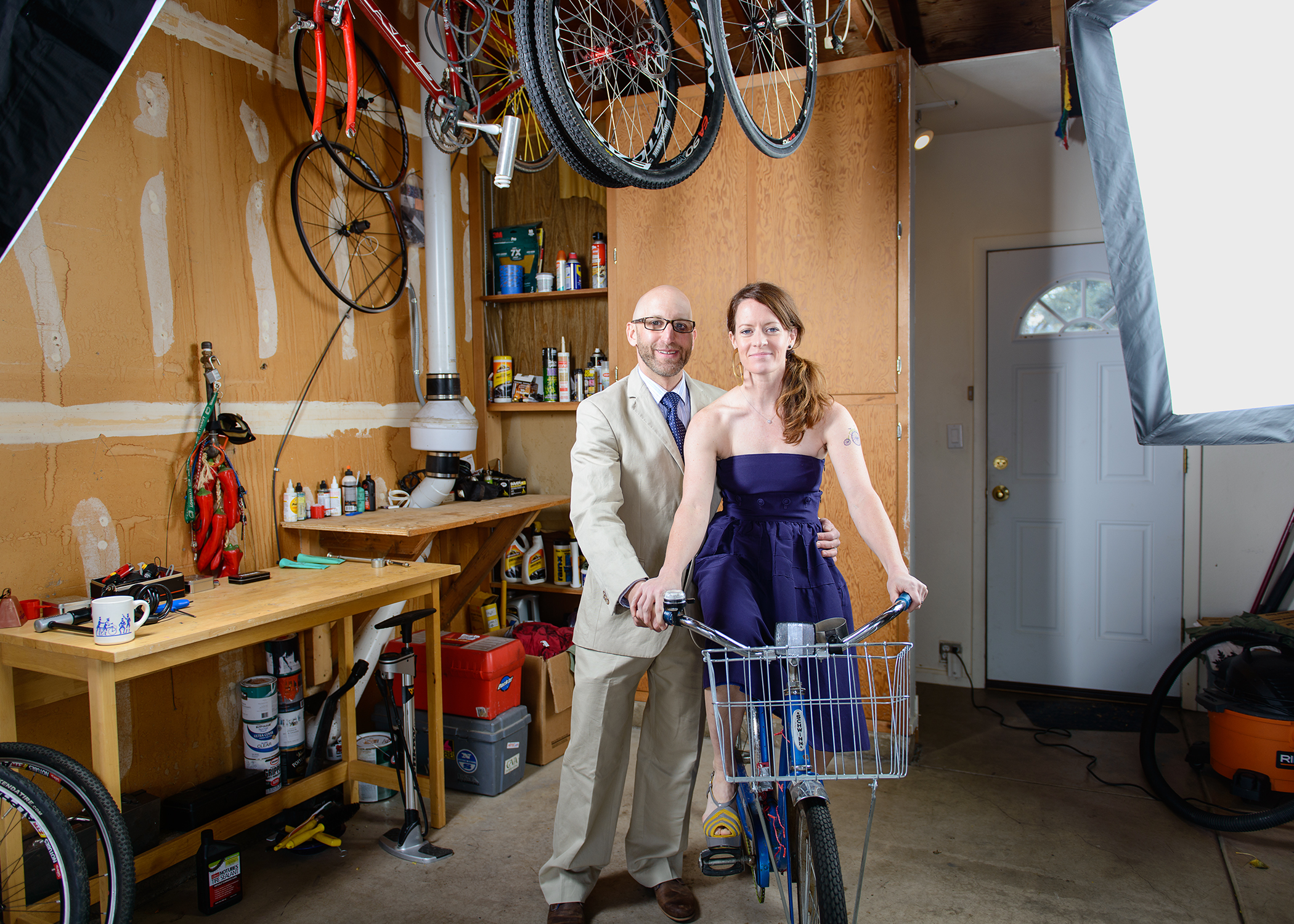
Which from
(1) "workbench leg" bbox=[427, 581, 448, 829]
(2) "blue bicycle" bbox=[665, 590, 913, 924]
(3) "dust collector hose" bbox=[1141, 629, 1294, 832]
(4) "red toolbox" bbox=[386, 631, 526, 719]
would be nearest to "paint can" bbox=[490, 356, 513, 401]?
(4) "red toolbox" bbox=[386, 631, 526, 719]

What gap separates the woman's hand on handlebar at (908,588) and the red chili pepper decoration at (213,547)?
209 centimetres

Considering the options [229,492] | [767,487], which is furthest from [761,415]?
[229,492]

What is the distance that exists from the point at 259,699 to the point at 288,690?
0.18 m

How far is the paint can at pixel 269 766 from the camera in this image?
8.65 feet

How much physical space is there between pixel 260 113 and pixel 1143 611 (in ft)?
14.6

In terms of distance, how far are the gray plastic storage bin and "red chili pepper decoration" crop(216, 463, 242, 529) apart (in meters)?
1.02

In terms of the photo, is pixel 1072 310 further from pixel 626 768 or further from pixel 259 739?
pixel 259 739

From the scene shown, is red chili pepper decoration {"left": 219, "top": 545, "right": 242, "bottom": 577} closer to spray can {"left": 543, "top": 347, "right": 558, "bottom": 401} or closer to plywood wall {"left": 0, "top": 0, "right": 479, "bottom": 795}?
plywood wall {"left": 0, "top": 0, "right": 479, "bottom": 795}

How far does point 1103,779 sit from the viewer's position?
3.07m

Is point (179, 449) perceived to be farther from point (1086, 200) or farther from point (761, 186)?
point (1086, 200)

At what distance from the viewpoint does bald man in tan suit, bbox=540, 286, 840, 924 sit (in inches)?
81.7

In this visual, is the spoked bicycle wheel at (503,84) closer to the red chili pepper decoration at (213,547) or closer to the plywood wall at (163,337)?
the plywood wall at (163,337)

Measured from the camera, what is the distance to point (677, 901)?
2150 millimetres

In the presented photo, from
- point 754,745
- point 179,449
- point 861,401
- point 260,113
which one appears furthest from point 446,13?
point 754,745
